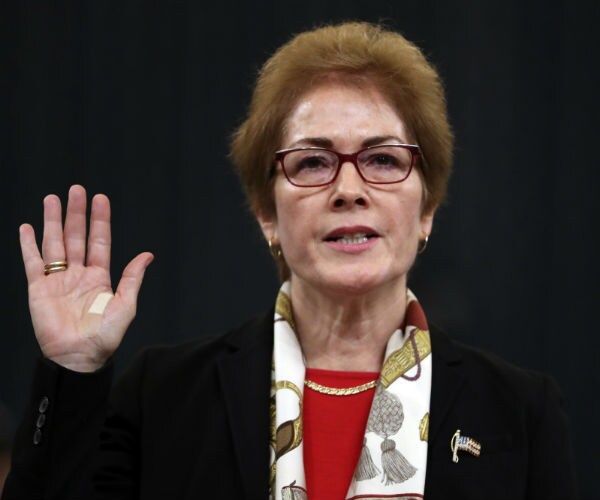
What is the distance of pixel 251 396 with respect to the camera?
171 cm

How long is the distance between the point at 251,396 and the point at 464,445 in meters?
0.44

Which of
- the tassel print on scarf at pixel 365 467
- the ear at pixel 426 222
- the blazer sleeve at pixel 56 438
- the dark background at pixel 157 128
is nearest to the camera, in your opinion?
the blazer sleeve at pixel 56 438

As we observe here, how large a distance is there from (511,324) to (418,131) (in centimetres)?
99

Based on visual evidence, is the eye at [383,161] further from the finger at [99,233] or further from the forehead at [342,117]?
the finger at [99,233]

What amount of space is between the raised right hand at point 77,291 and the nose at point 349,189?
0.41m

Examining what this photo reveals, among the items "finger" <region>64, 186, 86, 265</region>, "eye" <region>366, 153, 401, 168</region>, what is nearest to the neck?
"eye" <region>366, 153, 401, 168</region>

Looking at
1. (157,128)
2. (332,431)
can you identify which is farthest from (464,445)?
(157,128)

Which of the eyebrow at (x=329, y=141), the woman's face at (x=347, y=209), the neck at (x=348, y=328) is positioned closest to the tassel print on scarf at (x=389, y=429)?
the neck at (x=348, y=328)

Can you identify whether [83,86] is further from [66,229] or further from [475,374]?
[475,374]

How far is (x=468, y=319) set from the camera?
8.29 ft

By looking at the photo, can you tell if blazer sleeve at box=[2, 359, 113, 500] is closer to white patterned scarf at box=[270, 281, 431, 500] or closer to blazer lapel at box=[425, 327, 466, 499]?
white patterned scarf at box=[270, 281, 431, 500]

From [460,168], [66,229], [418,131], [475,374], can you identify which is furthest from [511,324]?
[66,229]

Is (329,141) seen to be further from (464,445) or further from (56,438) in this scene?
(56,438)

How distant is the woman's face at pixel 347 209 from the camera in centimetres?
167
